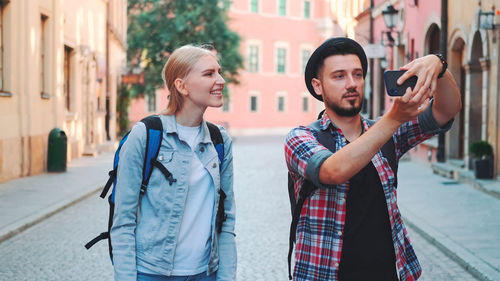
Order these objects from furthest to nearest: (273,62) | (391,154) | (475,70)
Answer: (273,62) → (475,70) → (391,154)

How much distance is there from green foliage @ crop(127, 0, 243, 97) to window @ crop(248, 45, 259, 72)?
1248 centimetres

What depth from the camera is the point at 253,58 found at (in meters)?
55.7

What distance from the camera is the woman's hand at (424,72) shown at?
7.54ft

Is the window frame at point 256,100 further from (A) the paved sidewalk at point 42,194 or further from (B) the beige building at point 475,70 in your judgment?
(B) the beige building at point 475,70

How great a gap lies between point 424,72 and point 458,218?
326 inches

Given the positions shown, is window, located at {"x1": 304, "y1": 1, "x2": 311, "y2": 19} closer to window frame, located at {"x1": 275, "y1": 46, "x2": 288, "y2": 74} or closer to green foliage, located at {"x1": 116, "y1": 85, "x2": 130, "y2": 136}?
window frame, located at {"x1": 275, "y1": 46, "x2": 288, "y2": 74}

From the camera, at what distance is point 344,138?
2814 millimetres

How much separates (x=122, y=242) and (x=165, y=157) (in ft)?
1.28

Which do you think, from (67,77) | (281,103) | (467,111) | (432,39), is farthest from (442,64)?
(281,103)

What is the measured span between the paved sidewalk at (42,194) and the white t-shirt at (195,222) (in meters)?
6.36

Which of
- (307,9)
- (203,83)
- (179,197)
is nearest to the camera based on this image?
(179,197)

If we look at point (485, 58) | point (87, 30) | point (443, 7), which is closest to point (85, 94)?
point (87, 30)

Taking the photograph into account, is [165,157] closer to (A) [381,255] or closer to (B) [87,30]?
(A) [381,255]

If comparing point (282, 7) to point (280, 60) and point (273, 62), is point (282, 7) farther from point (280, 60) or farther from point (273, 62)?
point (273, 62)
